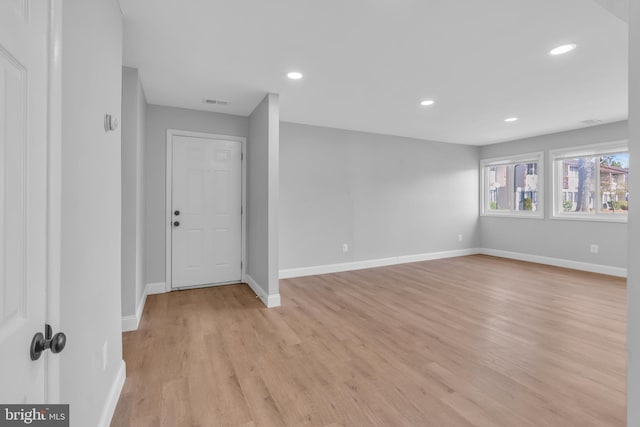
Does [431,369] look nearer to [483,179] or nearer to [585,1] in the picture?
[585,1]

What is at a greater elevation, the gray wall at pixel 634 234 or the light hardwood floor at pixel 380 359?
the gray wall at pixel 634 234

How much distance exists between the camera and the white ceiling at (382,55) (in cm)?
201

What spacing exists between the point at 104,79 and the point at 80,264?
1001 millimetres

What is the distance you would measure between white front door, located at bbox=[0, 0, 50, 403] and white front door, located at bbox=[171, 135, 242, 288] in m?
3.40

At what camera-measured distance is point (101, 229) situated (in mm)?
1538

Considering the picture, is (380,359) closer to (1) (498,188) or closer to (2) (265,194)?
(2) (265,194)

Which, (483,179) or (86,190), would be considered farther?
(483,179)

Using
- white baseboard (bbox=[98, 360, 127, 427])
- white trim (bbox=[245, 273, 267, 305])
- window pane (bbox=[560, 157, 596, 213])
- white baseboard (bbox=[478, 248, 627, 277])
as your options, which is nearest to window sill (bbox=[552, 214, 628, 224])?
window pane (bbox=[560, 157, 596, 213])

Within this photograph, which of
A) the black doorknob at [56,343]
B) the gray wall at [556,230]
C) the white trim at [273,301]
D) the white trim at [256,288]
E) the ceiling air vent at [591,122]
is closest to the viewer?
the black doorknob at [56,343]

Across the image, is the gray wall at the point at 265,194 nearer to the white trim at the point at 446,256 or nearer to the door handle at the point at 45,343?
the white trim at the point at 446,256

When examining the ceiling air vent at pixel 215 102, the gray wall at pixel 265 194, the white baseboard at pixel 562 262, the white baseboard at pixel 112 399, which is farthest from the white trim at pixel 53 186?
the white baseboard at pixel 562 262

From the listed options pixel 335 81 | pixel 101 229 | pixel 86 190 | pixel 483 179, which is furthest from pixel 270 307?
pixel 483 179

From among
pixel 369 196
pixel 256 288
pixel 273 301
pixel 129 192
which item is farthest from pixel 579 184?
pixel 129 192

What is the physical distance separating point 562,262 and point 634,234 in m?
5.96
